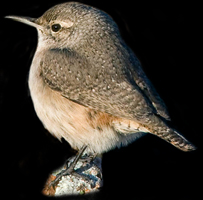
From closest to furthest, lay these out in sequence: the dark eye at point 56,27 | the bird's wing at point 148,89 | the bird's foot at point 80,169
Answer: the bird's wing at point 148,89 → the dark eye at point 56,27 → the bird's foot at point 80,169

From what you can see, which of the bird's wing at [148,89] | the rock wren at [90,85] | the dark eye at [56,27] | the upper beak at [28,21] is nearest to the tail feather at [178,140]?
the rock wren at [90,85]

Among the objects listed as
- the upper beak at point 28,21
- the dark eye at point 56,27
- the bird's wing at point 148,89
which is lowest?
the bird's wing at point 148,89

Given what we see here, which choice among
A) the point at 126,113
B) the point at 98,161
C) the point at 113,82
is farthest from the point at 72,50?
the point at 98,161

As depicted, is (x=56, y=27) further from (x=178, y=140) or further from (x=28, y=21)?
(x=178, y=140)

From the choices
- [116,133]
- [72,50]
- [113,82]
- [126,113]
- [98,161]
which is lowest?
[98,161]

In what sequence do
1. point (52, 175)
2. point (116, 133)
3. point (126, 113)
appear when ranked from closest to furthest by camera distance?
point (126, 113), point (116, 133), point (52, 175)

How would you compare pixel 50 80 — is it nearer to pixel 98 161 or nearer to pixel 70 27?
pixel 70 27

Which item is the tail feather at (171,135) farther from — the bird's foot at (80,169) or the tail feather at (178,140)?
the bird's foot at (80,169)

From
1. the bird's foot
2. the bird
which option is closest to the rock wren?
the bird
